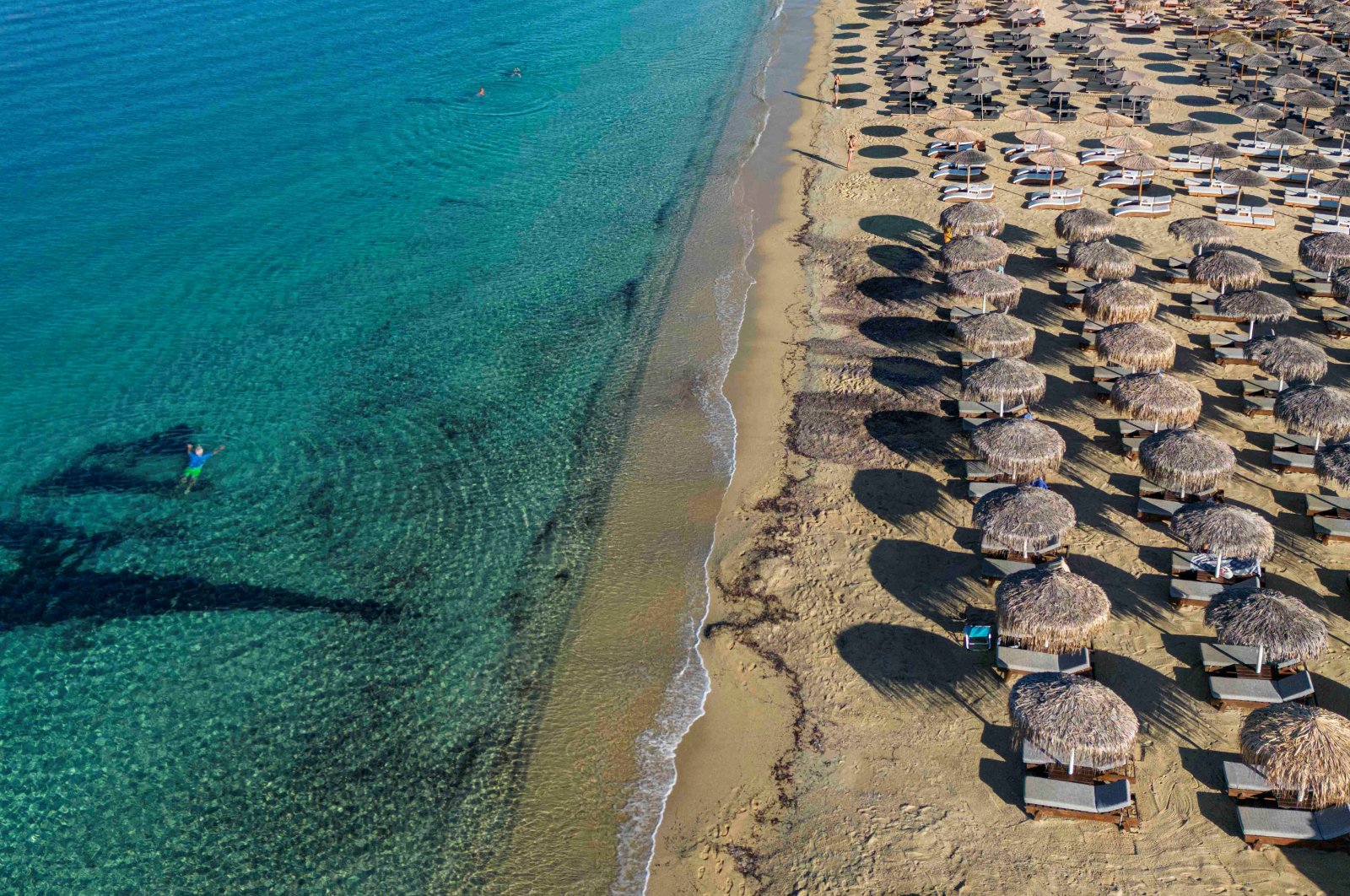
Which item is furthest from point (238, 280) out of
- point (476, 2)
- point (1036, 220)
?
point (476, 2)

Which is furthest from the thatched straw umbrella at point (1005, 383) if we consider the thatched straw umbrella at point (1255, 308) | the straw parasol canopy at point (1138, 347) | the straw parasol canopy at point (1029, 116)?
the straw parasol canopy at point (1029, 116)

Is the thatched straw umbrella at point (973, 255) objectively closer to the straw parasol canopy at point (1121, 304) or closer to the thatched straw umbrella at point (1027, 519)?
the straw parasol canopy at point (1121, 304)

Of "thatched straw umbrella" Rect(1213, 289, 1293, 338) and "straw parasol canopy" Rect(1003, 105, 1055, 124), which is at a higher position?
"straw parasol canopy" Rect(1003, 105, 1055, 124)

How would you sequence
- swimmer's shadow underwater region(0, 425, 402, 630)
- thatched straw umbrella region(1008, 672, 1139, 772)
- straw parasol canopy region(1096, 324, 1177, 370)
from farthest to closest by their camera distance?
straw parasol canopy region(1096, 324, 1177, 370)
swimmer's shadow underwater region(0, 425, 402, 630)
thatched straw umbrella region(1008, 672, 1139, 772)

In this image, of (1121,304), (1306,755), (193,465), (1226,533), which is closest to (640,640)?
(1306,755)

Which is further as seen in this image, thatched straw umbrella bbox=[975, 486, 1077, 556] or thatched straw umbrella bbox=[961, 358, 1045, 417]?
thatched straw umbrella bbox=[961, 358, 1045, 417]

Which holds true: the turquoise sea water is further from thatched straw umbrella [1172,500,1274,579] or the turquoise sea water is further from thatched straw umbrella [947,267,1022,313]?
thatched straw umbrella [1172,500,1274,579]

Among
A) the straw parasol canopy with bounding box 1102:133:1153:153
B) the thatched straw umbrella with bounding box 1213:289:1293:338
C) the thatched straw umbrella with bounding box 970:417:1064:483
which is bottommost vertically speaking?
the thatched straw umbrella with bounding box 970:417:1064:483

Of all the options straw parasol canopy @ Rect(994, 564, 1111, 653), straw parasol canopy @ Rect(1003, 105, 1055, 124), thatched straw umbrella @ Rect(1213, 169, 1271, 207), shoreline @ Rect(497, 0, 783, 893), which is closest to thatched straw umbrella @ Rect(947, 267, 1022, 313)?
shoreline @ Rect(497, 0, 783, 893)
